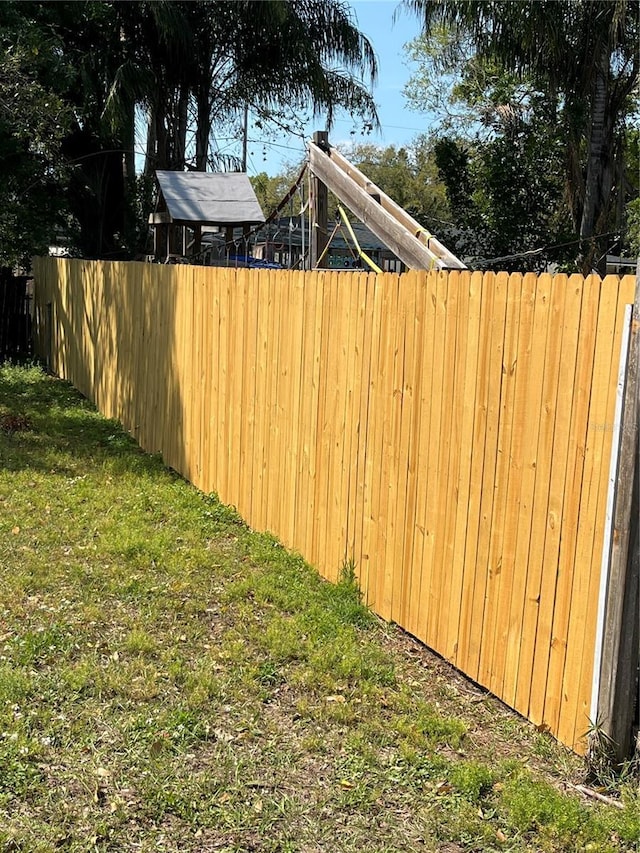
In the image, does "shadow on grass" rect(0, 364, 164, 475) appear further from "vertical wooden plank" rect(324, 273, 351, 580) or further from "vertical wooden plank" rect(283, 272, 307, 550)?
"vertical wooden plank" rect(324, 273, 351, 580)

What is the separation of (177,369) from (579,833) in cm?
583

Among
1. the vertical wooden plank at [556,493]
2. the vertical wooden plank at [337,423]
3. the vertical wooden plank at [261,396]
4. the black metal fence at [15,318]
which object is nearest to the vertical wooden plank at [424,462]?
the vertical wooden plank at [337,423]

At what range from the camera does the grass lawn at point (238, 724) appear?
3.07 meters

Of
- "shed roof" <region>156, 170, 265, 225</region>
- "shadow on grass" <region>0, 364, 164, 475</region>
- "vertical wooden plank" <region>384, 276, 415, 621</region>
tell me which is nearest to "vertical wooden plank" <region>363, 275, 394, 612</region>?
"vertical wooden plank" <region>384, 276, 415, 621</region>

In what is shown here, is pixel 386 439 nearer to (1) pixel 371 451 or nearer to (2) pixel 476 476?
(1) pixel 371 451

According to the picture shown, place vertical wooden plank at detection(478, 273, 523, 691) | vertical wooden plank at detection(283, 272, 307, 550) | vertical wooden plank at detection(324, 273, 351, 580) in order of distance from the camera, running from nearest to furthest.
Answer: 1. vertical wooden plank at detection(478, 273, 523, 691)
2. vertical wooden plank at detection(324, 273, 351, 580)
3. vertical wooden plank at detection(283, 272, 307, 550)

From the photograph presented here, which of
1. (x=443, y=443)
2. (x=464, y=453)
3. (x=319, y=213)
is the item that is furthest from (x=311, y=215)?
(x=464, y=453)

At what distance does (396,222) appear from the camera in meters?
8.62

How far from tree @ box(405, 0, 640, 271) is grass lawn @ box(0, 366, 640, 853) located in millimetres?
13917

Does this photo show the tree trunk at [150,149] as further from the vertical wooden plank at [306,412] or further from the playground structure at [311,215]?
the vertical wooden plank at [306,412]

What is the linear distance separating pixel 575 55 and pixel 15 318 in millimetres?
11903

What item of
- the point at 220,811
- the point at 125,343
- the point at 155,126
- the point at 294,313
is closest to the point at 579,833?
the point at 220,811

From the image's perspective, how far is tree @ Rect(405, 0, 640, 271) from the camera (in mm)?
16547

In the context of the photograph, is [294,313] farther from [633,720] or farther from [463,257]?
[463,257]
